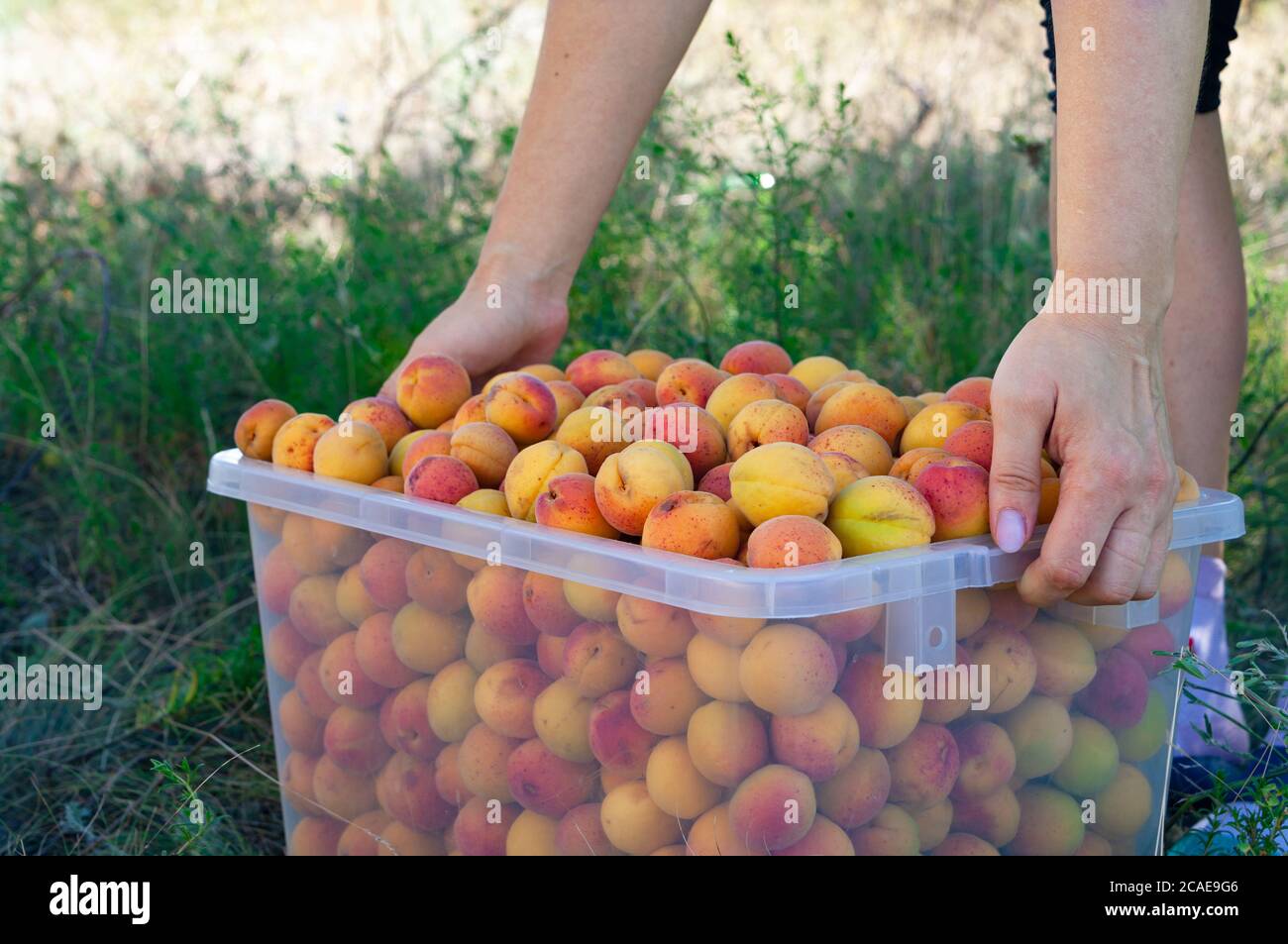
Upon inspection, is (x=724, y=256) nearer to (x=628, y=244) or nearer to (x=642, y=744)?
(x=628, y=244)

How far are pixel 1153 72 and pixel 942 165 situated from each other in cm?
170

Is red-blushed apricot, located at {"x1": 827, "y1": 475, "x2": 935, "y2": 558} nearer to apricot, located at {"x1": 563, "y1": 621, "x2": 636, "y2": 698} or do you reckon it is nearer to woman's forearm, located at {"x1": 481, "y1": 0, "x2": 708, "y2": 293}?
apricot, located at {"x1": 563, "y1": 621, "x2": 636, "y2": 698}

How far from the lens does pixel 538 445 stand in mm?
1389

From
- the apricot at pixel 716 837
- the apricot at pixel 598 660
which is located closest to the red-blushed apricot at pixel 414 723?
the apricot at pixel 598 660

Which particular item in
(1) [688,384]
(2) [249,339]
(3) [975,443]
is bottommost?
(3) [975,443]

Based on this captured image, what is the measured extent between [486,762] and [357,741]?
0.22 m

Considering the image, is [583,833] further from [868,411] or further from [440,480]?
[868,411]

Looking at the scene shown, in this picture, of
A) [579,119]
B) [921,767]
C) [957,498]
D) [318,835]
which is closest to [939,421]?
[957,498]

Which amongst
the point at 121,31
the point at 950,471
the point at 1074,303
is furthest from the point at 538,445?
the point at 121,31

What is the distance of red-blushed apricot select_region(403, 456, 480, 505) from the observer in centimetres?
140

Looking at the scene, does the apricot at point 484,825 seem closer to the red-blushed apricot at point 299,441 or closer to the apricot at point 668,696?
the apricot at point 668,696

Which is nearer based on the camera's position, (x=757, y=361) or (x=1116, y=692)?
(x=1116, y=692)

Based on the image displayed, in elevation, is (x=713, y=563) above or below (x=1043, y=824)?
above

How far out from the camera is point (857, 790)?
113 centimetres
